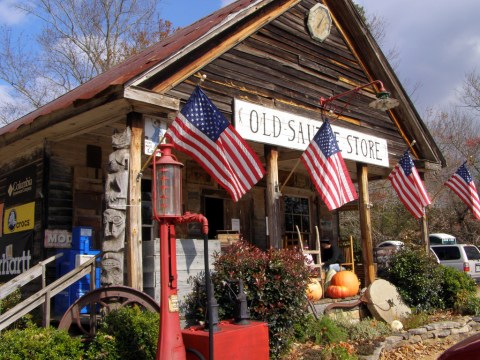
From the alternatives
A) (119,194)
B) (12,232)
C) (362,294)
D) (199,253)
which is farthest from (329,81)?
(12,232)

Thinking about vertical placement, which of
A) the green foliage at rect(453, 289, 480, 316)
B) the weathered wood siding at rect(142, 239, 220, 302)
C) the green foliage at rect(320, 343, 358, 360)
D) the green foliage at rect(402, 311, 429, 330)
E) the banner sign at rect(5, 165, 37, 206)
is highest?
the banner sign at rect(5, 165, 37, 206)

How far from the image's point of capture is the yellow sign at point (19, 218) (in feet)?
30.7

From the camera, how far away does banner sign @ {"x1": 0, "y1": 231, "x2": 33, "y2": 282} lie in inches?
368

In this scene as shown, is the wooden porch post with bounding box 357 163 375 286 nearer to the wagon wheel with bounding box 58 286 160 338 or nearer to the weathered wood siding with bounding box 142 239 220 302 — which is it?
the weathered wood siding with bounding box 142 239 220 302

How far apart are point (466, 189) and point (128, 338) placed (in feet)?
29.9

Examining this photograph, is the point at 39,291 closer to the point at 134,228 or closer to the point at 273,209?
the point at 134,228

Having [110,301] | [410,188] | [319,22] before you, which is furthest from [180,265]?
[319,22]

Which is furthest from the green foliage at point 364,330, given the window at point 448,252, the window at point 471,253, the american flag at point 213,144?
the window at point 471,253

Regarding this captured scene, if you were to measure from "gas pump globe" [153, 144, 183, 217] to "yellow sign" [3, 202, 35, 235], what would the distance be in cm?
520

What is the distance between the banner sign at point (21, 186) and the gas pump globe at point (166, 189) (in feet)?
17.3

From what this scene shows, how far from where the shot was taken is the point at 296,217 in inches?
567

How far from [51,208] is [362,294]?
604cm

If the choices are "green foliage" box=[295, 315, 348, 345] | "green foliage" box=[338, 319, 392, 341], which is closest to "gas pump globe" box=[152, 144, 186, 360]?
"green foliage" box=[295, 315, 348, 345]

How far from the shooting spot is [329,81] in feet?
36.8
